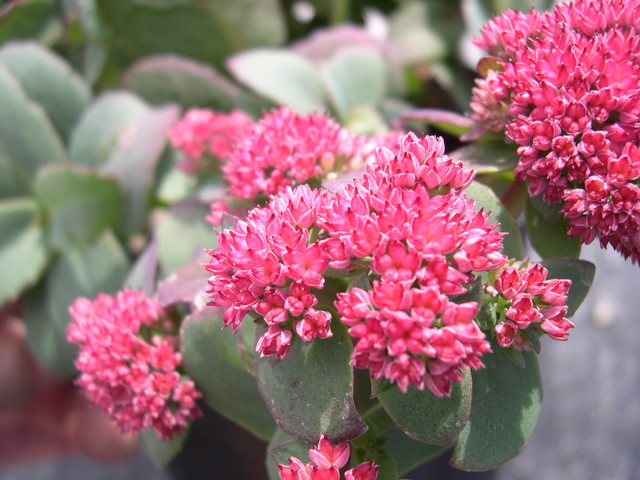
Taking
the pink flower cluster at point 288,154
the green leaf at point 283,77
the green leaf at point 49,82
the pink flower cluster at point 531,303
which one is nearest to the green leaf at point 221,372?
the pink flower cluster at point 288,154

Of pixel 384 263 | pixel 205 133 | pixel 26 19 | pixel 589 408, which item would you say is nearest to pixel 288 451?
pixel 384 263

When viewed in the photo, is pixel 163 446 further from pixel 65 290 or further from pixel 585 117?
pixel 585 117

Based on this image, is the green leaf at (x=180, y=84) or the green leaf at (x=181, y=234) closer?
the green leaf at (x=181, y=234)

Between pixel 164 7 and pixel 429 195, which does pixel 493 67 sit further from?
pixel 164 7

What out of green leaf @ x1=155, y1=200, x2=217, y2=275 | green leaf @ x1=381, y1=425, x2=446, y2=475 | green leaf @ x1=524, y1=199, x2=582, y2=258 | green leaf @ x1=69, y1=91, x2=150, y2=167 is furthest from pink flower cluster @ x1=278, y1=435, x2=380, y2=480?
green leaf @ x1=69, y1=91, x2=150, y2=167

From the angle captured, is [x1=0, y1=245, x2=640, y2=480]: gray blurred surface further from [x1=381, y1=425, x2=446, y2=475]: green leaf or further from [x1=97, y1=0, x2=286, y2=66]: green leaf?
[x1=97, y1=0, x2=286, y2=66]: green leaf

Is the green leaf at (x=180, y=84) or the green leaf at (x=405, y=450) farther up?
the green leaf at (x=180, y=84)

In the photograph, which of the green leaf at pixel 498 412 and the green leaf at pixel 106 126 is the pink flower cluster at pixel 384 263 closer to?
the green leaf at pixel 498 412
